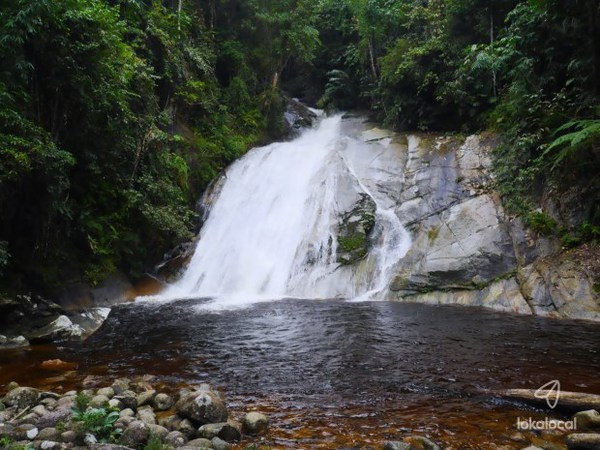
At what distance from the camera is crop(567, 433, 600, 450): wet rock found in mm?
3598

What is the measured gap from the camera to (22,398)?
4.75m

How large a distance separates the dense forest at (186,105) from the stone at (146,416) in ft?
14.5

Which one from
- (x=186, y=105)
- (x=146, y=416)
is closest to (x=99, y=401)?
(x=146, y=416)

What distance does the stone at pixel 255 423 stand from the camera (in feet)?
14.1

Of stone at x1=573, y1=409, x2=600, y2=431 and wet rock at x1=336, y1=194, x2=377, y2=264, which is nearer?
stone at x1=573, y1=409, x2=600, y2=431

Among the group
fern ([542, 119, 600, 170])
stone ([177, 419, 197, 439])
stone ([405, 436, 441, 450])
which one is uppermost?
fern ([542, 119, 600, 170])

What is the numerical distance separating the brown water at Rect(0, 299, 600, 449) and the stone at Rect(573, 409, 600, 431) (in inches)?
13.0

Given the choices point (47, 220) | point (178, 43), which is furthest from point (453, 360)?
point (178, 43)

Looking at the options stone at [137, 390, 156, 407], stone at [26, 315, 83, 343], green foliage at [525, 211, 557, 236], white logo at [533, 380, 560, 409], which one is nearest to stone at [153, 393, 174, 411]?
stone at [137, 390, 156, 407]

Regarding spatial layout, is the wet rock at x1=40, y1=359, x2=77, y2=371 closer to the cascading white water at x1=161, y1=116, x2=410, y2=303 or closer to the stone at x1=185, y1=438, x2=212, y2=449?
the stone at x1=185, y1=438, x2=212, y2=449

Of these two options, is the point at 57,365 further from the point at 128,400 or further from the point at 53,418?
the point at 53,418

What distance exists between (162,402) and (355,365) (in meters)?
2.88

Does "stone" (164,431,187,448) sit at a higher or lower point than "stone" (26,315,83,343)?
higher

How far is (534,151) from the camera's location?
492 inches
